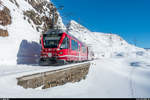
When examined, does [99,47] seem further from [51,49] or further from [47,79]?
[47,79]

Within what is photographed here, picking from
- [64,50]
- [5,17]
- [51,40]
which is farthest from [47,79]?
[5,17]

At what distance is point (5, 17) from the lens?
1289 centimetres

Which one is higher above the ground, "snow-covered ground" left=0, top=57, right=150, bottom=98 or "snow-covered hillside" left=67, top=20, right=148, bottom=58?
"snow-covered hillside" left=67, top=20, right=148, bottom=58

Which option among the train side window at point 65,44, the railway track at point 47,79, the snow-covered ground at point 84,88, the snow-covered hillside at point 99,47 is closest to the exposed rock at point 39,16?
the train side window at point 65,44

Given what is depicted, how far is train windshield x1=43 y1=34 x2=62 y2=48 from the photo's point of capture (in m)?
10.6

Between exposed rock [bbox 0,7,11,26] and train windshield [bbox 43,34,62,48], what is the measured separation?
4.84m

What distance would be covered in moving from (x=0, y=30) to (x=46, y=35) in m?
4.27

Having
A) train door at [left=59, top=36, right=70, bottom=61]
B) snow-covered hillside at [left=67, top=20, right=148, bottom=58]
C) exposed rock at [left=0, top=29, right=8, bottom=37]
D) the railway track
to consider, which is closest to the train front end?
train door at [left=59, top=36, right=70, bottom=61]

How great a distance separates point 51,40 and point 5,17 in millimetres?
6207

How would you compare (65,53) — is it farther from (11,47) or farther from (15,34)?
(15,34)

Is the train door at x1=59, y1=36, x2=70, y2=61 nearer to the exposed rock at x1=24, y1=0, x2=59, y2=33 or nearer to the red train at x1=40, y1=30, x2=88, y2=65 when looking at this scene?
the red train at x1=40, y1=30, x2=88, y2=65

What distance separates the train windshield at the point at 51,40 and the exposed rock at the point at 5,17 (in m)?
4.84

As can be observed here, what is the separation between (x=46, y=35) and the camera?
1124 centimetres

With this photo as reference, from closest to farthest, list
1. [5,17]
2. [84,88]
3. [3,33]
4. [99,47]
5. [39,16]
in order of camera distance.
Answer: [84,88] → [3,33] → [5,17] → [39,16] → [99,47]
